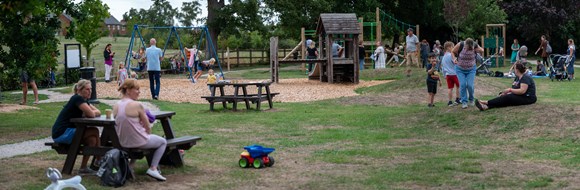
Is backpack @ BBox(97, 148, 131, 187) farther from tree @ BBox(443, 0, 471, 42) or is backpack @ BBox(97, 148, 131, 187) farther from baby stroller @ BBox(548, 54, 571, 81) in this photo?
tree @ BBox(443, 0, 471, 42)

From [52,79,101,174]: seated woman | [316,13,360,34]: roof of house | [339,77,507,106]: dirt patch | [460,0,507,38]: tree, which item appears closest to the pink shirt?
[52,79,101,174]: seated woman

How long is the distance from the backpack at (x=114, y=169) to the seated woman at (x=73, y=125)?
80 cm

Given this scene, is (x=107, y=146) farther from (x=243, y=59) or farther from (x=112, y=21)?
(x=112, y=21)

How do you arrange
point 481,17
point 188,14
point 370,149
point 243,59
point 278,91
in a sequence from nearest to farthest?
point 370,149 < point 278,91 < point 481,17 < point 243,59 < point 188,14

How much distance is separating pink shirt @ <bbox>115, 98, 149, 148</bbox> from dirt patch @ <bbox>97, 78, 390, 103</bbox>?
1385 centimetres

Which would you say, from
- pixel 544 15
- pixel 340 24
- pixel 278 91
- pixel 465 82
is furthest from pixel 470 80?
pixel 544 15

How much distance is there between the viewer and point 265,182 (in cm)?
919

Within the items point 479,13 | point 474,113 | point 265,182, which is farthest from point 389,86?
point 479,13

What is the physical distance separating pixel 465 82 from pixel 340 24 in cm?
1472

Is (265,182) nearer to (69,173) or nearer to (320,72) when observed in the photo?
(69,173)

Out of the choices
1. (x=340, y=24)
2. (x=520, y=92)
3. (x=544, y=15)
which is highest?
(x=544, y=15)

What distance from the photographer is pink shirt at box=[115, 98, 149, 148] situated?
909 cm

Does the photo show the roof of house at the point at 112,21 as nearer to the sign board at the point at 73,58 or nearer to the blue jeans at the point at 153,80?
the sign board at the point at 73,58

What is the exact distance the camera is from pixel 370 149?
1179cm
